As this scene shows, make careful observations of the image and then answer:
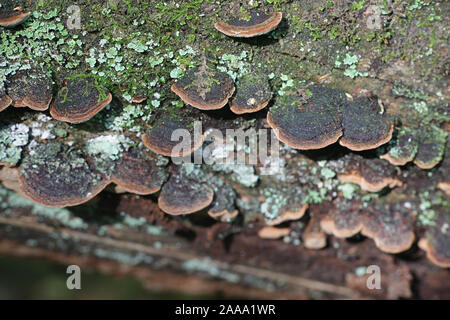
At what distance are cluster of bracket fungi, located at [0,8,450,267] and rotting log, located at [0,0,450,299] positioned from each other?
0.01 metres

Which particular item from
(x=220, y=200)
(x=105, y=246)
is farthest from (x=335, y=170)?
(x=105, y=246)

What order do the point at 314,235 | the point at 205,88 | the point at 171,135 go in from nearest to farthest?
the point at 205,88, the point at 171,135, the point at 314,235

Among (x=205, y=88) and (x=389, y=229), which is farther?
(x=389, y=229)

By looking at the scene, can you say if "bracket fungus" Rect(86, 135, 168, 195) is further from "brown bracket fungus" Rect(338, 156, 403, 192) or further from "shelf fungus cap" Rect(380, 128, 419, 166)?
"shelf fungus cap" Rect(380, 128, 419, 166)

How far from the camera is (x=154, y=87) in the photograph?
2719 millimetres

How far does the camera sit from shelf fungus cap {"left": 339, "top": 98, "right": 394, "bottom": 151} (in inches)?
100

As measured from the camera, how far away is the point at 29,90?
2.53 m


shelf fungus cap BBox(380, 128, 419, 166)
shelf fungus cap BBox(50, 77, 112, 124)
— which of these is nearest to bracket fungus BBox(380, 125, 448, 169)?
shelf fungus cap BBox(380, 128, 419, 166)

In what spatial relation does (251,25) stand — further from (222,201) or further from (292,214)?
(292,214)

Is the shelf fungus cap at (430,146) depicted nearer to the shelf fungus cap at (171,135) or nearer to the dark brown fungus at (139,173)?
the shelf fungus cap at (171,135)

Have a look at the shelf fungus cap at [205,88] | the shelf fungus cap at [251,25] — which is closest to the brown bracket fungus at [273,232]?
the shelf fungus cap at [205,88]

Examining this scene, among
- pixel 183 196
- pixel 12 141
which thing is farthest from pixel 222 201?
pixel 12 141

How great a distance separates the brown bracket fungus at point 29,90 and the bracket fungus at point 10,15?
31cm

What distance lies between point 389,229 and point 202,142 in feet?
5.24
